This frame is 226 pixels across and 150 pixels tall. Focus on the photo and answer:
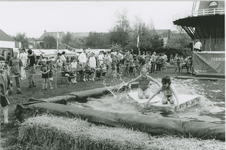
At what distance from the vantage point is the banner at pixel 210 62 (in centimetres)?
2036

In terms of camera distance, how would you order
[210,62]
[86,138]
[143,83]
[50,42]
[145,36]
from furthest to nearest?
1. [50,42]
2. [145,36]
3. [210,62]
4. [143,83]
5. [86,138]

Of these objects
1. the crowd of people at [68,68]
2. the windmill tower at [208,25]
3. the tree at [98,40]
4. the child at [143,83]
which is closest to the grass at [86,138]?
the crowd of people at [68,68]

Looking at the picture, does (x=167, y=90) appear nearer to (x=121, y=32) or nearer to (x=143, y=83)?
(x=143, y=83)

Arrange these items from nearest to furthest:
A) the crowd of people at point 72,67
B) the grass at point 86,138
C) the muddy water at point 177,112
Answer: the grass at point 86,138, the muddy water at point 177,112, the crowd of people at point 72,67

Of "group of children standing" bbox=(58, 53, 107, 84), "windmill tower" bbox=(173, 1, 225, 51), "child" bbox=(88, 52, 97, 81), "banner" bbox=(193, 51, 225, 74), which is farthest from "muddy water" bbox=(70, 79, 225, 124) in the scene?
"windmill tower" bbox=(173, 1, 225, 51)

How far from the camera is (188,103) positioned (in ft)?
31.2

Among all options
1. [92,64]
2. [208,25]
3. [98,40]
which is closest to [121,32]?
[98,40]

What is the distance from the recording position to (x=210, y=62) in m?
20.8

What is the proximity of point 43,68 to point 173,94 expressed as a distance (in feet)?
22.2

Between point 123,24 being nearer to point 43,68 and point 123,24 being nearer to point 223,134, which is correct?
point 43,68

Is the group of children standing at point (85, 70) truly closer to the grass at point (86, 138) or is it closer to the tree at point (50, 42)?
the grass at point (86, 138)

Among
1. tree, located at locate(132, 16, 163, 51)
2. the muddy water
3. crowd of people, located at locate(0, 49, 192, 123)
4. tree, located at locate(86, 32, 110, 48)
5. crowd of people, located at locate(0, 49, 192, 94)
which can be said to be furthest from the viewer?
tree, located at locate(86, 32, 110, 48)

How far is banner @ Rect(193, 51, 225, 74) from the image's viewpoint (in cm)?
2036

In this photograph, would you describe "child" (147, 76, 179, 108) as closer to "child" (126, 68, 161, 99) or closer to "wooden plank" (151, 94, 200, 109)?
"wooden plank" (151, 94, 200, 109)
